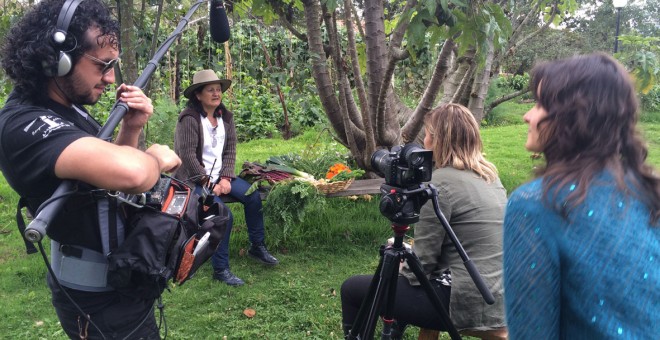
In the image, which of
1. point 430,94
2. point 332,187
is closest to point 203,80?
point 332,187

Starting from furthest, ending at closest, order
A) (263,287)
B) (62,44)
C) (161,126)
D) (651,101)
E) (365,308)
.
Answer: (651,101) → (161,126) → (263,287) → (365,308) → (62,44)

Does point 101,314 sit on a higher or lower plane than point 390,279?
higher

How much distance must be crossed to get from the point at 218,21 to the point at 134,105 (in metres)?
0.81

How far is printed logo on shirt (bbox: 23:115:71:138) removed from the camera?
1.47 m

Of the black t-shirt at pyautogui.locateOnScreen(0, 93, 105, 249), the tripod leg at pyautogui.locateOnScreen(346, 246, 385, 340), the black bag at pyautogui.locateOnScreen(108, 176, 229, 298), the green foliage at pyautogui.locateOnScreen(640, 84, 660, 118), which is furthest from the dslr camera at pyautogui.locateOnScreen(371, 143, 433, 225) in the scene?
the green foliage at pyautogui.locateOnScreen(640, 84, 660, 118)

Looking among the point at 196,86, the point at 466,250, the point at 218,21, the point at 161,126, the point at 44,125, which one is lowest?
the point at 466,250

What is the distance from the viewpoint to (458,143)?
2.80m

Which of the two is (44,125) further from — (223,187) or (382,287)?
(223,187)

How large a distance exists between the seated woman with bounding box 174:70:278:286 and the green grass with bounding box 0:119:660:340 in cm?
19

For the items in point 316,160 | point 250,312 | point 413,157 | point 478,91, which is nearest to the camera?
point 413,157

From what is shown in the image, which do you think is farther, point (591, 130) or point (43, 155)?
point (43, 155)

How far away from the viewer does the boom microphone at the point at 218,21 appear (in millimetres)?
2295

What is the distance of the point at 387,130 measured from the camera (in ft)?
15.9

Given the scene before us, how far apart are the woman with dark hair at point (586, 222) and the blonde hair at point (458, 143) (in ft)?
4.75
